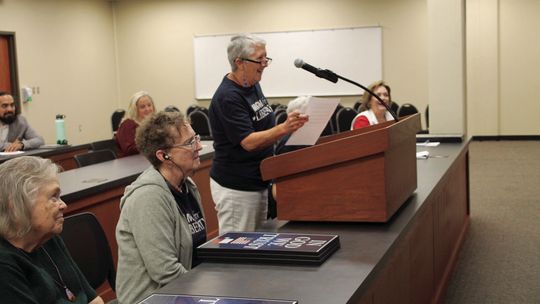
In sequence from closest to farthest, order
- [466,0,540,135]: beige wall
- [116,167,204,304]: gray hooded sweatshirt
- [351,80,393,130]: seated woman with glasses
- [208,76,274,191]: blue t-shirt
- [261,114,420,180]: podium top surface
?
[116,167,204,304]: gray hooded sweatshirt → [261,114,420,180]: podium top surface → [208,76,274,191]: blue t-shirt → [351,80,393,130]: seated woman with glasses → [466,0,540,135]: beige wall

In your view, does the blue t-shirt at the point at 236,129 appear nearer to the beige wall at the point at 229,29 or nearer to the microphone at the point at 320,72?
the microphone at the point at 320,72

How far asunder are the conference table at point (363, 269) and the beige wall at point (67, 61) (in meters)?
8.16

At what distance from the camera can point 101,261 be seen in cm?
269

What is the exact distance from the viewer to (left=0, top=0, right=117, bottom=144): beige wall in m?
10.5

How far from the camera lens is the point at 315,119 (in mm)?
2727

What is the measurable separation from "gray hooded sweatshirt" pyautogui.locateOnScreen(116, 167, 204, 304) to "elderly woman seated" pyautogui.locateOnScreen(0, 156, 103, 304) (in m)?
0.30

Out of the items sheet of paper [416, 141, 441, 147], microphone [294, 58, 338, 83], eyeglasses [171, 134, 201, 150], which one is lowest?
sheet of paper [416, 141, 441, 147]

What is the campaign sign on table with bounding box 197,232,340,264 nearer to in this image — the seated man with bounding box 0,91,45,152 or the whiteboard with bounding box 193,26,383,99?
the seated man with bounding box 0,91,45,152

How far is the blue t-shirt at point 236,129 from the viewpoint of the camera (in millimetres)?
3092

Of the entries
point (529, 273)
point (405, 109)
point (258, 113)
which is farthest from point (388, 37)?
point (258, 113)

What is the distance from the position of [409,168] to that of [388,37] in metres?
9.27

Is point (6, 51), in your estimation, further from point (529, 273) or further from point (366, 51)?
point (529, 273)

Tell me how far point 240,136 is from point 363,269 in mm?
1302

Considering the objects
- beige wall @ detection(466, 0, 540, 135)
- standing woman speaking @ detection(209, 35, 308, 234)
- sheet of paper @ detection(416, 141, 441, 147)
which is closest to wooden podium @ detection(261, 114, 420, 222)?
standing woman speaking @ detection(209, 35, 308, 234)
